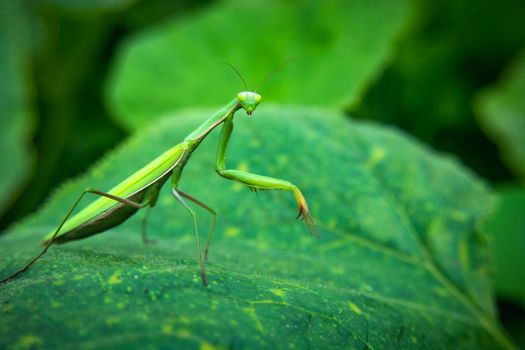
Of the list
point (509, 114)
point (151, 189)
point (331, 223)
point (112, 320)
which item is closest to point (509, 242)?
point (509, 114)

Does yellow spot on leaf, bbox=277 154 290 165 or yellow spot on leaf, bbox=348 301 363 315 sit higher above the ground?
yellow spot on leaf, bbox=277 154 290 165

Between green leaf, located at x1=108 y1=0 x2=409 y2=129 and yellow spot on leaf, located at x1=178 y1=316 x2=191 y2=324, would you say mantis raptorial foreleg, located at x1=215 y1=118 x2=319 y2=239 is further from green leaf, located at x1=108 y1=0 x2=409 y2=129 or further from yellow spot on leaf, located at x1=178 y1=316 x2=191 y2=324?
green leaf, located at x1=108 y1=0 x2=409 y2=129

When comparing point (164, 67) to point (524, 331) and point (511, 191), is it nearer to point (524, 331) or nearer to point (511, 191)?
point (511, 191)

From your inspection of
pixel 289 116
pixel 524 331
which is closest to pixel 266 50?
pixel 289 116

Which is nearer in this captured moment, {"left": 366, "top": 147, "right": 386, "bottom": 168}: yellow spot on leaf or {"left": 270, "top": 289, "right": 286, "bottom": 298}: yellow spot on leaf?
{"left": 270, "top": 289, "right": 286, "bottom": 298}: yellow spot on leaf

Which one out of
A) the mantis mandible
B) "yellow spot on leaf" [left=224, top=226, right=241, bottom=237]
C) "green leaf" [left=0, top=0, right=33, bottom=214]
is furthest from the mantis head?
"green leaf" [left=0, top=0, right=33, bottom=214]

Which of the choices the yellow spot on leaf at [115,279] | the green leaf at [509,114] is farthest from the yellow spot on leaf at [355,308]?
the green leaf at [509,114]

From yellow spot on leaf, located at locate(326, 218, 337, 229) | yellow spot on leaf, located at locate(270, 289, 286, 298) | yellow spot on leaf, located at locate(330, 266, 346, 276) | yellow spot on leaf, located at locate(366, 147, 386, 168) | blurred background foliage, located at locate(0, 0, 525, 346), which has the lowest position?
yellow spot on leaf, located at locate(270, 289, 286, 298)
